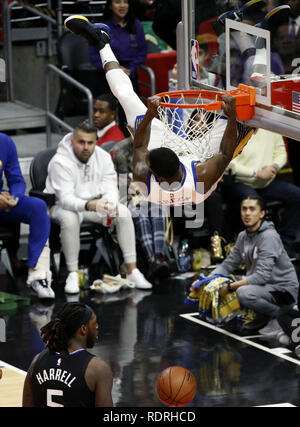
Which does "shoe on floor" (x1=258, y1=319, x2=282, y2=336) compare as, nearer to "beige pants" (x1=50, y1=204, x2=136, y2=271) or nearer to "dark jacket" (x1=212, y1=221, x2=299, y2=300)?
"dark jacket" (x1=212, y1=221, x2=299, y2=300)

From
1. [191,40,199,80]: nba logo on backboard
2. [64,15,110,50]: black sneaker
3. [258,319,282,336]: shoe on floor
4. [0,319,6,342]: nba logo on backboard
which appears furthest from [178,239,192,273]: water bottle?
[64,15,110,50]: black sneaker

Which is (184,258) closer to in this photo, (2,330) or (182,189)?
(2,330)

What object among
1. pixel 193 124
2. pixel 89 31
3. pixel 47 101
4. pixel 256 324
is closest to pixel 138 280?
pixel 256 324

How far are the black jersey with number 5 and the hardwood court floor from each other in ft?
5.27

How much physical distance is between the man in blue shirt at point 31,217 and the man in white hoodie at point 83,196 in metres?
0.24

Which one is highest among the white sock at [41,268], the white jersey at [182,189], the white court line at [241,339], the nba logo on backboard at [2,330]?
the white jersey at [182,189]

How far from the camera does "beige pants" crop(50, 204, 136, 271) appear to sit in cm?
963

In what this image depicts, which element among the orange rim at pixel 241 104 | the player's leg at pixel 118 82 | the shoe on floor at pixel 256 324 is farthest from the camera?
the shoe on floor at pixel 256 324

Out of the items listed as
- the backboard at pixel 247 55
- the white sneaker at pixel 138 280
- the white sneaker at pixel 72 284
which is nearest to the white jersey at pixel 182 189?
the backboard at pixel 247 55

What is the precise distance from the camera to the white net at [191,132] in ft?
22.0

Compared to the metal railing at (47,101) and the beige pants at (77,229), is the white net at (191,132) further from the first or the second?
the metal railing at (47,101)

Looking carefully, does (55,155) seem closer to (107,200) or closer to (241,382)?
(107,200)

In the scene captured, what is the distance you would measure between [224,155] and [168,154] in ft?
1.18

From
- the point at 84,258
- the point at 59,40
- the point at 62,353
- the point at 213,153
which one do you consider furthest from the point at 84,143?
the point at 62,353
